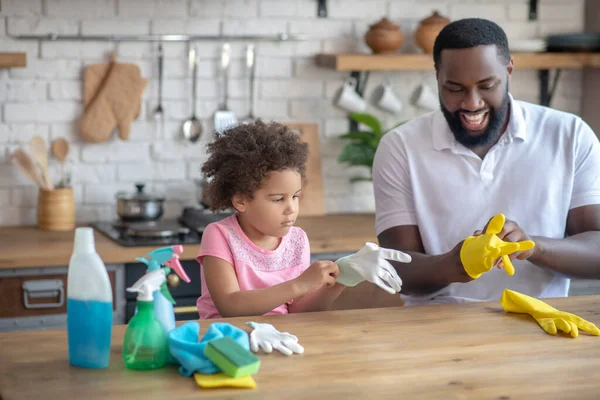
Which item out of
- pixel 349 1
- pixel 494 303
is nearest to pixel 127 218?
pixel 349 1

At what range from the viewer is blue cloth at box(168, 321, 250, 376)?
155 centimetres

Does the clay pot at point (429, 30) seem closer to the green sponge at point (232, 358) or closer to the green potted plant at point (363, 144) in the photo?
the green potted plant at point (363, 144)

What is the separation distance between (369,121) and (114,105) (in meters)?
1.02

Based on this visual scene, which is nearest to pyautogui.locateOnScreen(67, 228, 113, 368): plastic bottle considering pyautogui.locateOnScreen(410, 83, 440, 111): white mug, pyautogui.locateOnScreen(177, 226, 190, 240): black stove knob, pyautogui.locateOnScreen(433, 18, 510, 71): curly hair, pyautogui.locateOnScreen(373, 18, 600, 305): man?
pyautogui.locateOnScreen(373, 18, 600, 305): man

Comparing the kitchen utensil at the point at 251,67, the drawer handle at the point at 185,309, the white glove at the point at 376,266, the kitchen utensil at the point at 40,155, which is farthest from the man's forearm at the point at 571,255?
the kitchen utensil at the point at 40,155

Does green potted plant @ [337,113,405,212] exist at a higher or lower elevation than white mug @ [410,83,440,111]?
lower

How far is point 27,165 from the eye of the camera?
342 centimetres

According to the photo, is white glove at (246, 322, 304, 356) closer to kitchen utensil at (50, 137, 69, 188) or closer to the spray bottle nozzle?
the spray bottle nozzle

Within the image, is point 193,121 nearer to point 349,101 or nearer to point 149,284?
point 349,101

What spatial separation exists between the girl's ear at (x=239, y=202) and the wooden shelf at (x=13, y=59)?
150 centimetres

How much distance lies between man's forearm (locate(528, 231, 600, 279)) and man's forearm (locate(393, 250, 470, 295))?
223 mm

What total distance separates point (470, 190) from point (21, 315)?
5.15ft

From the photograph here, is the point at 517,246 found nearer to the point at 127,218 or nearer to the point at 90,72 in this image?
the point at 127,218

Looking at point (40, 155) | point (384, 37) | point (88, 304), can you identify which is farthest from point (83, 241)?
point (384, 37)
